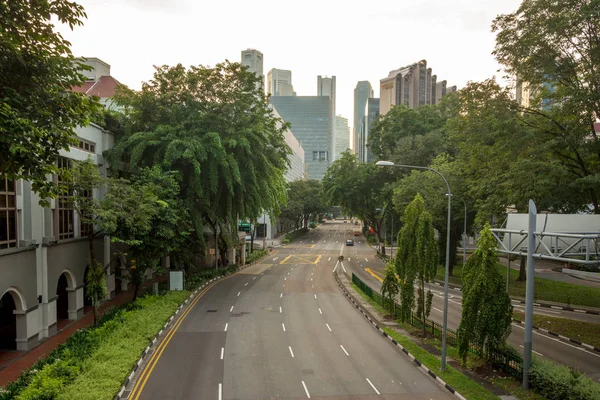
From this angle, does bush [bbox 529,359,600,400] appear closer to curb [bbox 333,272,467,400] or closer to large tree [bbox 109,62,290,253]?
curb [bbox 333,272,467,400]

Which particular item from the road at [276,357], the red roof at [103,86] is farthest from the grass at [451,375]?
the red roof at [103,86]

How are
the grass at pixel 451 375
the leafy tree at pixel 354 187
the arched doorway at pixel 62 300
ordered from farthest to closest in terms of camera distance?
the leafy tree at pixel 354 187, the arched doorway at pixel 62 300, the grass at pixel 451 375

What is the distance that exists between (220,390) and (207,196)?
65.2 ft

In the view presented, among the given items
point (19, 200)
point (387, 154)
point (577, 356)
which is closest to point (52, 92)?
point (19, 200)

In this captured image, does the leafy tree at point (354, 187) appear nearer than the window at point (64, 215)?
No

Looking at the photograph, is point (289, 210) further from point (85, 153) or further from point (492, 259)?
point (492, 259)

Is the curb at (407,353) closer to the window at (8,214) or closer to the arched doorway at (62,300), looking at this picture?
the arched doorway at (62,300)

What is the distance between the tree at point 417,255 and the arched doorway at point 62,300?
20.4 metres

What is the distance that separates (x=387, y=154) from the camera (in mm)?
66875

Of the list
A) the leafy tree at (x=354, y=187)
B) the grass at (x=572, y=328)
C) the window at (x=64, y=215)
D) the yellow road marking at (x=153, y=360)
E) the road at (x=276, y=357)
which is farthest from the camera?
the leafy tree at (x=354, y=187)

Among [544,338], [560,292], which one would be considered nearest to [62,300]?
[544,338]

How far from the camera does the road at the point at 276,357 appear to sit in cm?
1521

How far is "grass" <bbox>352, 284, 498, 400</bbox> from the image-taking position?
48.4 feet

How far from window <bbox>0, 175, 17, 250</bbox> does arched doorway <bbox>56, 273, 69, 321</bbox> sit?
665 cm
